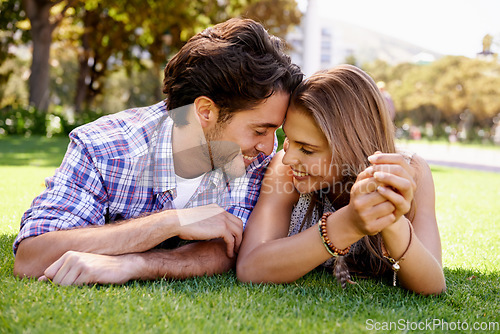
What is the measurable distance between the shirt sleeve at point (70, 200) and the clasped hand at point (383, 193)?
1.51 meters

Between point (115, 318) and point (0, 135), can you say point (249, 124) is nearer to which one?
point (115, 318)

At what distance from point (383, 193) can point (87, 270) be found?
4.75 ft

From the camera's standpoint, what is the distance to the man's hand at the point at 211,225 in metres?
2.67

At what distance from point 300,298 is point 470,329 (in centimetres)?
76

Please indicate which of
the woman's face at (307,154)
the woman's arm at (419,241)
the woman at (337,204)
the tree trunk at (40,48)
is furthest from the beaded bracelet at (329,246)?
the tree trunk at (40,48)

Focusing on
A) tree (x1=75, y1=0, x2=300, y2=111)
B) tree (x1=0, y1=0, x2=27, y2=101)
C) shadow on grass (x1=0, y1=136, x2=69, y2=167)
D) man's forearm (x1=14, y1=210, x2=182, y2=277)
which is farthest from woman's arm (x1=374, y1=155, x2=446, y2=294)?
tree (x1=0, y1=0, x2=27, y2=101)

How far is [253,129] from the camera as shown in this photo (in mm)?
3256

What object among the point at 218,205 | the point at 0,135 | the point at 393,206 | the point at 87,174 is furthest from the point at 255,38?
the point at 0,135

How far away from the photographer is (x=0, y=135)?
18219mm

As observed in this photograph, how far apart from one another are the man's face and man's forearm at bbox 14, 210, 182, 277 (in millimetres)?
813

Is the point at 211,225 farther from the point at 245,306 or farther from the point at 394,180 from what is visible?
the point at 394,180

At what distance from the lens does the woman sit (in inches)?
92.7

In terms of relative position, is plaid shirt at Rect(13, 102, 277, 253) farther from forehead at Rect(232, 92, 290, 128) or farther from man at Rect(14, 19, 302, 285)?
forehead at Rect(232, 92, 290, 128)

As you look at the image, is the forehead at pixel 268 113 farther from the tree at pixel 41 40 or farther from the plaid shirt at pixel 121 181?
the tree at pixel 41 40
